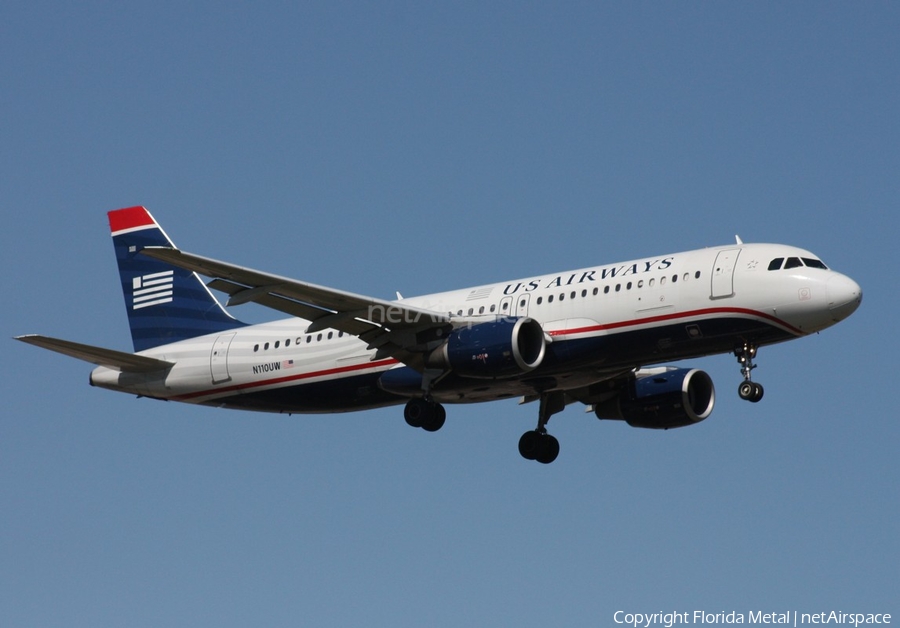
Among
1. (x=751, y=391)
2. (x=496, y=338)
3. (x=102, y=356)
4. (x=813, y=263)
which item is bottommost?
(x=751, y=391)

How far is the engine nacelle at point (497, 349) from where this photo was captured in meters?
36.4

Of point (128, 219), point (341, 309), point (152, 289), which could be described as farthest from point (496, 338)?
point (128, 219)

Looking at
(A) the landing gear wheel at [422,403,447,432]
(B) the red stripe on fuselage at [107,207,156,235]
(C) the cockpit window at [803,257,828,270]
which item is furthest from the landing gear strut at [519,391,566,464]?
(B) the red stripe on fuselage at [107,207,156,235]

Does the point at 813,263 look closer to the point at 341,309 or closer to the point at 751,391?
the point at 751,391

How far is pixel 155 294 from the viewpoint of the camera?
46.7m

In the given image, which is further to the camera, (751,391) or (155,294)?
(155,294)

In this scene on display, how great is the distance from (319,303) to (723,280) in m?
10.6

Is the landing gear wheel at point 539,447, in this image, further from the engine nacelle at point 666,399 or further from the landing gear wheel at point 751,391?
the landing gear wheel at point 751,391

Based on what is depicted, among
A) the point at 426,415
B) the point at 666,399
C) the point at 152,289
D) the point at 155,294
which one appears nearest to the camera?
the point at 426,415

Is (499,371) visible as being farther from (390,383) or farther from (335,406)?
(335,406)

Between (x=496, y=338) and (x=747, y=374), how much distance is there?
652 cm

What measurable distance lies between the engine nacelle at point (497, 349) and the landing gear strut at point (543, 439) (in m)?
5.51

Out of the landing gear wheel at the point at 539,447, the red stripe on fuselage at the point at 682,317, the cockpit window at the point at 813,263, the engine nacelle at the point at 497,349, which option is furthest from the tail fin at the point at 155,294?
the cockpit window at the point at 813,263

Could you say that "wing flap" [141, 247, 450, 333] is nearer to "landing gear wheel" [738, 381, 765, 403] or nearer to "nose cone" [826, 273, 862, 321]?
"landing gear wheel" [738, 381, 765, 403]
